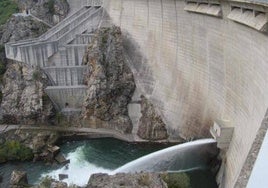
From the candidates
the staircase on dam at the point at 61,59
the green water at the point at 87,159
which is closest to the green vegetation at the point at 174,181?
the green water at the point at 87,159

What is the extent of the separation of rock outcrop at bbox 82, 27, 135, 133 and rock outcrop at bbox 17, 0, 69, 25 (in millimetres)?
10145

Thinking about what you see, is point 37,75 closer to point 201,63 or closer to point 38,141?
point 38,141

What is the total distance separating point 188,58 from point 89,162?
30.8ft

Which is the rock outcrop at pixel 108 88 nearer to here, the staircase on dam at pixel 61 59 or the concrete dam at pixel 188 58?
the concrete dam at pixel 188 58

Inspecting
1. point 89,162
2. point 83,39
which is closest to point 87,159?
point 89,162

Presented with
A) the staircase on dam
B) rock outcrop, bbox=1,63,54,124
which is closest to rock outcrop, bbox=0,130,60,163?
rock outcrop, bbox=1,63,54,124

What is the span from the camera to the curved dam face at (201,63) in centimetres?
1677

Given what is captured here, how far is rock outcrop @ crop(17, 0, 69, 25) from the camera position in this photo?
3725 centimetres

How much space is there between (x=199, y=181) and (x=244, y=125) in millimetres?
4834

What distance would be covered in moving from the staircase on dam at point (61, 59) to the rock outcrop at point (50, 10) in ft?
20.8

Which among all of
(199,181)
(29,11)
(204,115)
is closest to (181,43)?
(204,115)

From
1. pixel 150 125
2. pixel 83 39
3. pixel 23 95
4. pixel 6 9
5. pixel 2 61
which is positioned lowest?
pixel 150 125

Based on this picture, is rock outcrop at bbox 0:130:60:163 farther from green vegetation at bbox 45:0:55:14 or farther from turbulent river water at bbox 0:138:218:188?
green vegetation at bbox 45:0:55:14

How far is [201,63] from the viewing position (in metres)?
23.0
